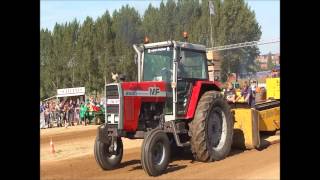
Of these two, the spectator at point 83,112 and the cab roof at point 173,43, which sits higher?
the cab roof at point 173,43

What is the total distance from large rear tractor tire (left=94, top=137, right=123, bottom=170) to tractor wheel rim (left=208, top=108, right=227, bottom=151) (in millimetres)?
1780

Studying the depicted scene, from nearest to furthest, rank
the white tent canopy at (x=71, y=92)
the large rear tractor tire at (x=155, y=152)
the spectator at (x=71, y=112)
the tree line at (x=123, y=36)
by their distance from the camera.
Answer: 1. the large rear tractor tire at (x=155, y=152)
2. the spectator at (x=71, y=112)
3. the white tent canopy at (x=71, y=92)
4. the tree line at (x=123, y=36)

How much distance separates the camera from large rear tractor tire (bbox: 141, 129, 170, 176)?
295 inches

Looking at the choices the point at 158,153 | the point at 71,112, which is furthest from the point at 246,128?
the point at 71,112

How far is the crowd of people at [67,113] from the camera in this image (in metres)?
23.2

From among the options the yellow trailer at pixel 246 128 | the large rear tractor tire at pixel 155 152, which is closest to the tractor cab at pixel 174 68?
the large rear tractor tire at pixel 155 152

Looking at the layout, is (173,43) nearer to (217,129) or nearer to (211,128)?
(211,128)

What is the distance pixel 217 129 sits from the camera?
9312 millimetres

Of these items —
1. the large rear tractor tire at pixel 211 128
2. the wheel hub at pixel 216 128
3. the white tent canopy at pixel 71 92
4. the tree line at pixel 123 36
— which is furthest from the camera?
the tree line at pixel 123 36

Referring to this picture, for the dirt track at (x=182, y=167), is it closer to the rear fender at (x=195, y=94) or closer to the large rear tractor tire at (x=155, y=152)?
the large rear tractor tire at (x=155, y=152)
